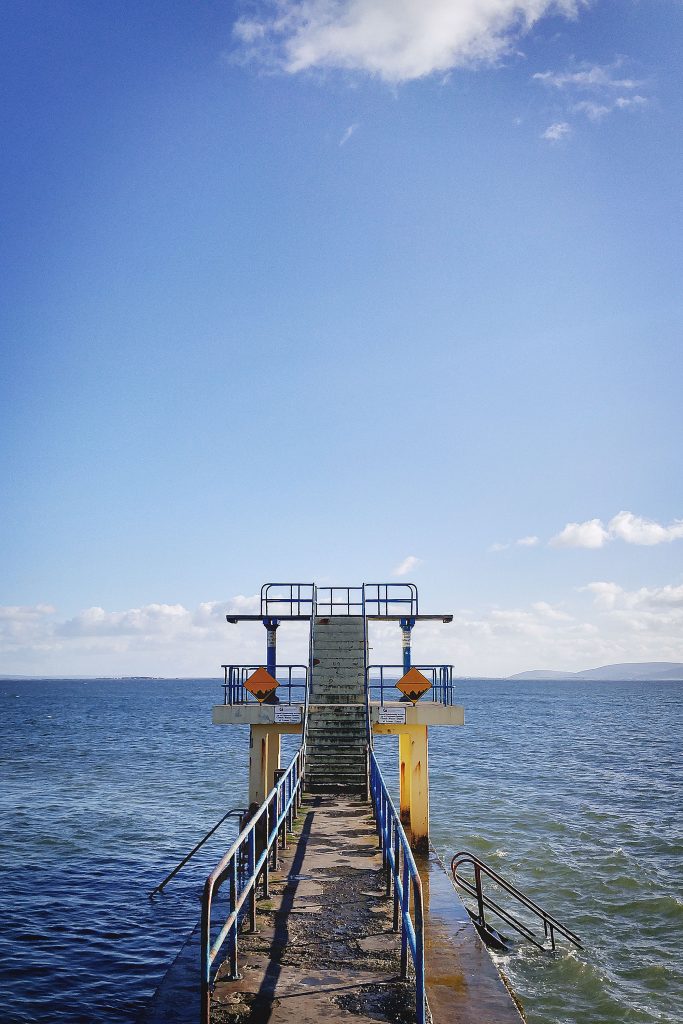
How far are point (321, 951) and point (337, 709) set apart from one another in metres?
10.2

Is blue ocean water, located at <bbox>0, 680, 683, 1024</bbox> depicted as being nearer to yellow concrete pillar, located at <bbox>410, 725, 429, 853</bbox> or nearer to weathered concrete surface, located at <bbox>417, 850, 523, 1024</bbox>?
yellow concrete pillar, located at <bbox>410, 725, 429, 853</bbox>

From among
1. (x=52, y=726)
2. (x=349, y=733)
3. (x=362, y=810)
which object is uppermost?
(x=349, y=733)

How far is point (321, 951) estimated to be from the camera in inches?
308

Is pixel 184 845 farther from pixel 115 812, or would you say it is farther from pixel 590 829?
pixel 590 829

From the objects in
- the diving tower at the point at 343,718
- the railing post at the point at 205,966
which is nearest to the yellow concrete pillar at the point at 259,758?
the diving tower at the point at 343,718

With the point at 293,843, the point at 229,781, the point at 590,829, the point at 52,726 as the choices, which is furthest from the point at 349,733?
the point at 52,726

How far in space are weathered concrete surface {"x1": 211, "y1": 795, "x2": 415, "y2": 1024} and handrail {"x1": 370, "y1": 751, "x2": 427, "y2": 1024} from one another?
18 centimetres

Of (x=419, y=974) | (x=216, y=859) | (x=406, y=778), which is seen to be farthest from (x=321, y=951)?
(x=216, y=859)

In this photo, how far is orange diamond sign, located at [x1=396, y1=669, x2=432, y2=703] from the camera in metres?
17.3

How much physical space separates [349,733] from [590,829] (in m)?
14.1

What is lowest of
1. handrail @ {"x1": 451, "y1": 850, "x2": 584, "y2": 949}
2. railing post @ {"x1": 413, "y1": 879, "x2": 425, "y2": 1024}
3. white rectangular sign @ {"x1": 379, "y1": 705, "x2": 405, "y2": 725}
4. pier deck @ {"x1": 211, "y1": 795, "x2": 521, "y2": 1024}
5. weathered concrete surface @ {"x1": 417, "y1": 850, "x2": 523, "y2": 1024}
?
handrail @ {"x1": 451, "y1": 850, "x2": 584, "y2": 949}

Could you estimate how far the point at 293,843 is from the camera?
12.0 metres

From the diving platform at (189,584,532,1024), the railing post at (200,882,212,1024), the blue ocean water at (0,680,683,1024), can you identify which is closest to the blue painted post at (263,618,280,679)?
the diving platform at (189,584,532,1024)

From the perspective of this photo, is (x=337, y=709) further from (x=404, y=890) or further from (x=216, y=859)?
(x=404, y=890)
